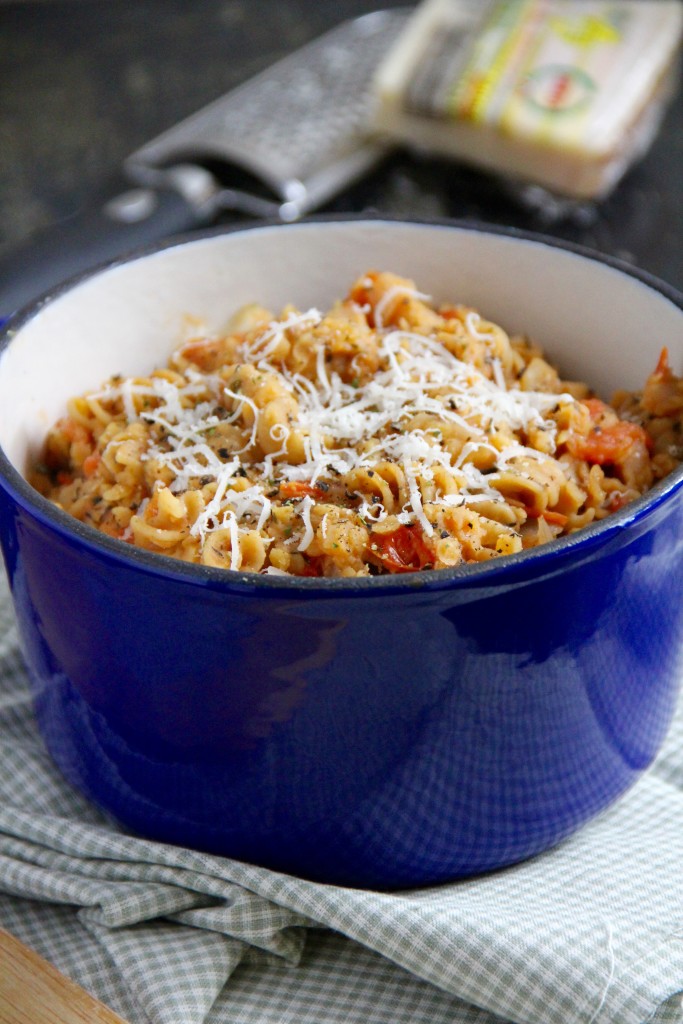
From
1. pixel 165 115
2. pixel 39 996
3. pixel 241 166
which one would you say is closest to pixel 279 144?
pixel 241 166

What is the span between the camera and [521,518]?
1319 millimetres

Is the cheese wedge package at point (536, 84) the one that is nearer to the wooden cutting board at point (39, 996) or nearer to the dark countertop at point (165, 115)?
the dark countertop at point (165, 115)

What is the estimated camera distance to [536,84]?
294 cm

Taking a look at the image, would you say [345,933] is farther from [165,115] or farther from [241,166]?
[165,115]

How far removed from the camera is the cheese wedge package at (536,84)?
2852 mm

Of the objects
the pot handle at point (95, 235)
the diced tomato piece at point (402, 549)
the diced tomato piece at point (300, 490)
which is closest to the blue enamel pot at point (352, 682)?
the diced tomato piece at point (402, 549)

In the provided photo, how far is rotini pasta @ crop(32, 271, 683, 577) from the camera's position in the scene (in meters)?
1.27

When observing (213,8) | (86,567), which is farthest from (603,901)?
(213,8)

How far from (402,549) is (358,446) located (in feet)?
0.60

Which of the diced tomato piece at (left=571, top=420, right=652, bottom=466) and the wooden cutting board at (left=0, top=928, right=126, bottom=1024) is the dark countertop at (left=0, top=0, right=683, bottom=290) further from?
the wooden cutting board at (left=0, top=928, right=126, bottom=1024)

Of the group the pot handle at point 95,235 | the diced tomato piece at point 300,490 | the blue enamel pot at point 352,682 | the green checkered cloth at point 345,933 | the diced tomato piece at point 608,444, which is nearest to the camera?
the blue enamel pot at point 352,682

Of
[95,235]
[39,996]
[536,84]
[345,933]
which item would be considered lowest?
[39,996]

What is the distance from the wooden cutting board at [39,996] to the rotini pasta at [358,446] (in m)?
0.43

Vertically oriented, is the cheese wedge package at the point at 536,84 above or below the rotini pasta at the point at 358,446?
above
